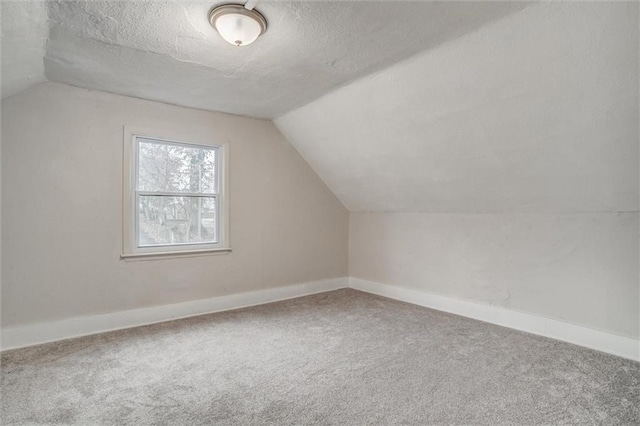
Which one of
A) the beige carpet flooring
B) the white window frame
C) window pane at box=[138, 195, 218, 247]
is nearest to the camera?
the beige carpet flooring

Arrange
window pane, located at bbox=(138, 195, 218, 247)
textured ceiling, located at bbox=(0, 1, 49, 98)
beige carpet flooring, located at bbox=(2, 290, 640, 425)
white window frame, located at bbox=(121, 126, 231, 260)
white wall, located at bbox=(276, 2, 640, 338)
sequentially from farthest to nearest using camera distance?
window pane, located at bbox=(138, 195, 218, 247), white window frame, located at bbox=(121, 126, 231, 260), white wall, located at bbox=(276, 2, 640, 338), beige carpet flooring, located at bbox=(2, 290, 640, 425), textured ceiling, located at bbox=(0, 1, 49, 98)

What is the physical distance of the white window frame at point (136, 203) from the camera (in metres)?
3.36

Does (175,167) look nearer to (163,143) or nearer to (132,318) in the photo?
(163,143)

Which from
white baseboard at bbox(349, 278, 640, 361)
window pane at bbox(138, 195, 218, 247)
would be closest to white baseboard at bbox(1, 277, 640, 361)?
white baseboard at bbox(349, 278, 640, 361)

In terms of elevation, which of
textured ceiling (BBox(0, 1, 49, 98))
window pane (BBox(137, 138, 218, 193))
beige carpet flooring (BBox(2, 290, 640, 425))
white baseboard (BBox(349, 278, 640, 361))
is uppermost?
textured ceiling (BBox(0, 1, 49, 98))

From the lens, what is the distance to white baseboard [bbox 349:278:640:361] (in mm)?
2764

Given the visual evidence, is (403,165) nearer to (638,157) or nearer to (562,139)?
(562,139)

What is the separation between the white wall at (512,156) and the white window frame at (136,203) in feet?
3.23

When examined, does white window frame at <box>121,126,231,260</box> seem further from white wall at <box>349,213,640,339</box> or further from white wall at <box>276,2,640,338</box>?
white wall at <box>349,213,640,339</box>

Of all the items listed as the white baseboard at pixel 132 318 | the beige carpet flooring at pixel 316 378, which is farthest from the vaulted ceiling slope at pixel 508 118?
the white baseboard at pixel 132 318

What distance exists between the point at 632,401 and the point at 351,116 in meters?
2.93

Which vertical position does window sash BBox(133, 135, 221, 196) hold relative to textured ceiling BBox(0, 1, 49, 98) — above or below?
below

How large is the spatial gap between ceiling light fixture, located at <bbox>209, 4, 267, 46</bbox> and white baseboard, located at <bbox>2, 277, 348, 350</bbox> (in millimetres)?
2708

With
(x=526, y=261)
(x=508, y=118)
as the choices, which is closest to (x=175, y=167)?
(x=508, y=118)
